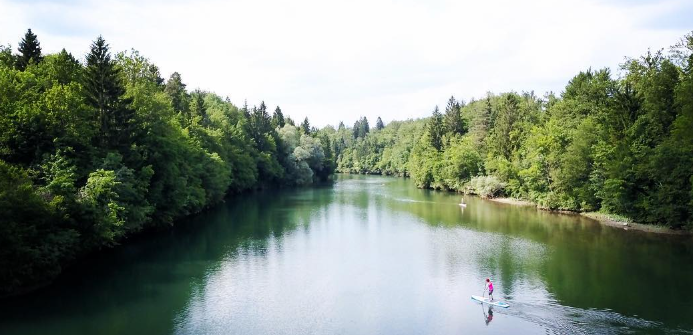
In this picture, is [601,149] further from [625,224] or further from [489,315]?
[489,315]

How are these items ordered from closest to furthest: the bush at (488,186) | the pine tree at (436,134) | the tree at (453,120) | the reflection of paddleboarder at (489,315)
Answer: the reflection of paddleboarder at (489,315)
the bush at (488,186)
the pine tree at (436,134)
the tree at (453,120)

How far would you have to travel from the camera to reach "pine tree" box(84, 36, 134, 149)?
3659cm

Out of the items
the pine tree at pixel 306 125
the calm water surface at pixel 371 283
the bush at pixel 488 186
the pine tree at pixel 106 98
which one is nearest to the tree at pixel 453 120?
the bush at pixel 488 186

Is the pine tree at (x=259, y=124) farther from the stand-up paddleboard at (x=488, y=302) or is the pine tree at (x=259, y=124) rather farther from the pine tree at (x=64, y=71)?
the stand-up paddleboard at (x=488, y=302)

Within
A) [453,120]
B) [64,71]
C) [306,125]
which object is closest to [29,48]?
[64,71]

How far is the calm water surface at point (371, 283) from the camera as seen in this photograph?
21703 mm

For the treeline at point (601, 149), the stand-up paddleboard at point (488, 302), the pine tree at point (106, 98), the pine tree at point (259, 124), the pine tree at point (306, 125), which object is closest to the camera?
the stand-up paddleboard at point (488, 302)

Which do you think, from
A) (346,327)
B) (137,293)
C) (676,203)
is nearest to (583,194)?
(676,203)

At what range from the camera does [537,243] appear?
1508 inches

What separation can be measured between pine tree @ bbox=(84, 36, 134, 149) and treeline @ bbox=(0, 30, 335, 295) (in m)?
0.07

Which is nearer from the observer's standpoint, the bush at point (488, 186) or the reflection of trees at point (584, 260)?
the reflection of trees at point (584, 260)

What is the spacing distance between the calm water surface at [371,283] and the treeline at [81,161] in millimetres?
2411

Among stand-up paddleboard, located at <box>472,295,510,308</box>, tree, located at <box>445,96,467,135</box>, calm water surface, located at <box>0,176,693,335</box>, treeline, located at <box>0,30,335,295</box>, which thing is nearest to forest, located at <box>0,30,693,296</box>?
treeline, located at <box>0,30,335,295</box>

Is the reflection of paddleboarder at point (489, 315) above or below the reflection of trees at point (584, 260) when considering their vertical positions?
below
